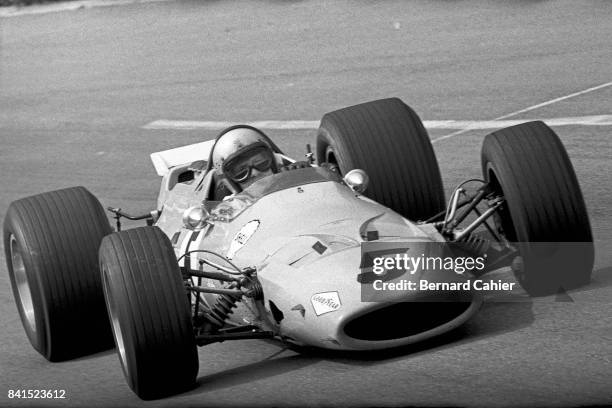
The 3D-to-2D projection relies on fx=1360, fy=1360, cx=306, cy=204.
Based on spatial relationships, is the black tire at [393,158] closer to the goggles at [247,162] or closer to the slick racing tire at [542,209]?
the goggles at [247,162]

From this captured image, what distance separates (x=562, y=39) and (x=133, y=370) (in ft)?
35.9

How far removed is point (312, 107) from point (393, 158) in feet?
22.7

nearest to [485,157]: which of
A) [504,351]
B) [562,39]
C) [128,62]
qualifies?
[504,351]

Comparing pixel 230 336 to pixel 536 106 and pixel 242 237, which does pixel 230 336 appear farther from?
pixel 536 106

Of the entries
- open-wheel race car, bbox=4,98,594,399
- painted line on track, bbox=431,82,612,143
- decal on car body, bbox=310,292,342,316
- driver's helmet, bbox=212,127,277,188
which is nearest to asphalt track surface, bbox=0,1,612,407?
painted line on track, bbox=431,82,612,143

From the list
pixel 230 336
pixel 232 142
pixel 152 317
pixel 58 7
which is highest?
pixel 58 7

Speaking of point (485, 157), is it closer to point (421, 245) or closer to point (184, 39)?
point (421, 245)

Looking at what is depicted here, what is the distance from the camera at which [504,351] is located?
24.4 feet

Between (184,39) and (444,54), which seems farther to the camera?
(184,39)

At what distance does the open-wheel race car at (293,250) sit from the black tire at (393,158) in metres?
0.01

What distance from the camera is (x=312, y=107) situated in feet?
53.7

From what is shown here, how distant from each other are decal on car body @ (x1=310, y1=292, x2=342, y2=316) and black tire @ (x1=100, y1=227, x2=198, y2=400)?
707 mm

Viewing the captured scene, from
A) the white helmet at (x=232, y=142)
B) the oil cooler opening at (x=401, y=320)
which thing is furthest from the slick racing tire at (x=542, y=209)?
the white helmet at (x=232, y=142)

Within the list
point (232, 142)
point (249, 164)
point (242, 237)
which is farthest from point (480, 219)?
point (232, 142)
